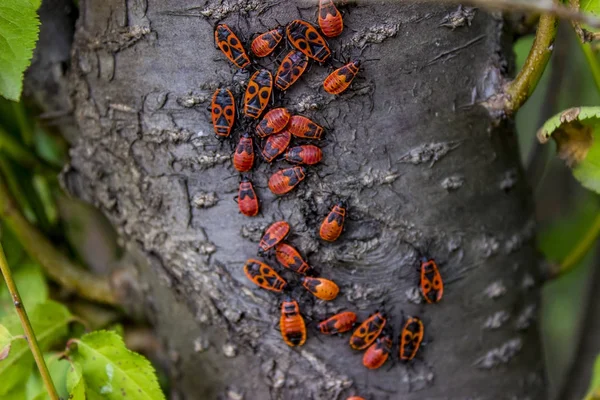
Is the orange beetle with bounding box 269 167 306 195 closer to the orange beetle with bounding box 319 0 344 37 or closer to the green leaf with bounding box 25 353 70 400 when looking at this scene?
the orange beetle with bounding box 319 0 344 37

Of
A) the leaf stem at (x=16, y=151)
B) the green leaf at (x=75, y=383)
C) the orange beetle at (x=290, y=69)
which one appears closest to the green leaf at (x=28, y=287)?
the leaf stem at (x=16, y=151)

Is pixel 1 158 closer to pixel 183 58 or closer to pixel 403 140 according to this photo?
pixel 183 58

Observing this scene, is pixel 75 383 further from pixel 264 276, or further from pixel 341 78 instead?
pixel 341 78

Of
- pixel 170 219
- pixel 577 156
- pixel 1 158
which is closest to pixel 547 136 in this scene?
pixel 577 156

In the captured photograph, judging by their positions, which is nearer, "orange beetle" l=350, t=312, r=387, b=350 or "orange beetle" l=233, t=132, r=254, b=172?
"orange beetle" l=233, t=132, r=254, b=172

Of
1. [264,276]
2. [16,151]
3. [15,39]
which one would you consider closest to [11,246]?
[16,151]

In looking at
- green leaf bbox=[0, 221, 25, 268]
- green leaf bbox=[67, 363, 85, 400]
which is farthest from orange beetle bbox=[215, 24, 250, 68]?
green leaf bbox=[0, 221, 25, 268]

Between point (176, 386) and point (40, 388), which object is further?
point (176, 386)
